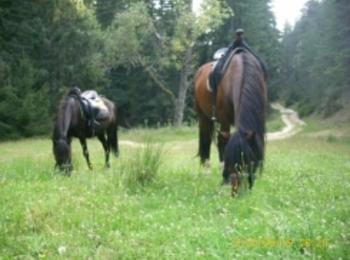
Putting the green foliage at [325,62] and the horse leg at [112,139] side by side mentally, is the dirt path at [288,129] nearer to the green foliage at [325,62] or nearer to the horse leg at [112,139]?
the green foliage at [325,62]

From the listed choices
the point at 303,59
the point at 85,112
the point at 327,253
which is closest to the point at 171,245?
the point at 327,253

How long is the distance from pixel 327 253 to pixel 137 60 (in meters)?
35.6

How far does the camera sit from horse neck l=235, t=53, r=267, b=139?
7.12 metres

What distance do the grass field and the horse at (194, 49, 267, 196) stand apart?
44 centimetres

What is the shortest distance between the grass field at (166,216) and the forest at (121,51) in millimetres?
16539

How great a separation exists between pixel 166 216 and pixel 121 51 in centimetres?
3227

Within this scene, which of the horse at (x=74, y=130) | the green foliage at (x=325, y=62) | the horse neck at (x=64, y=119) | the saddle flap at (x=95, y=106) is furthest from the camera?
the green foliage at (x=325, y=62)

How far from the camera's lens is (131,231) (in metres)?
5.46

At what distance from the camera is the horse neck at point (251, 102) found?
23.4ft

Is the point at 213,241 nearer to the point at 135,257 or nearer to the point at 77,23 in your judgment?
the point at 135,257

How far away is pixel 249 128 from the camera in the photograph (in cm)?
704

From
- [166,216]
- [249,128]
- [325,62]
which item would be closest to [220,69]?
[249,128]

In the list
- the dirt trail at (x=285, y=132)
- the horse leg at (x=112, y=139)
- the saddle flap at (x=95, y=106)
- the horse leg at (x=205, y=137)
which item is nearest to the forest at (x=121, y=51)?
the dirt trail at (x=285, y=132)

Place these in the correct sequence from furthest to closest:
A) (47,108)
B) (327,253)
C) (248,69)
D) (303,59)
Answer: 1. (303,59)
2. (47,108)
3. (248,69)
4. (327,253)
